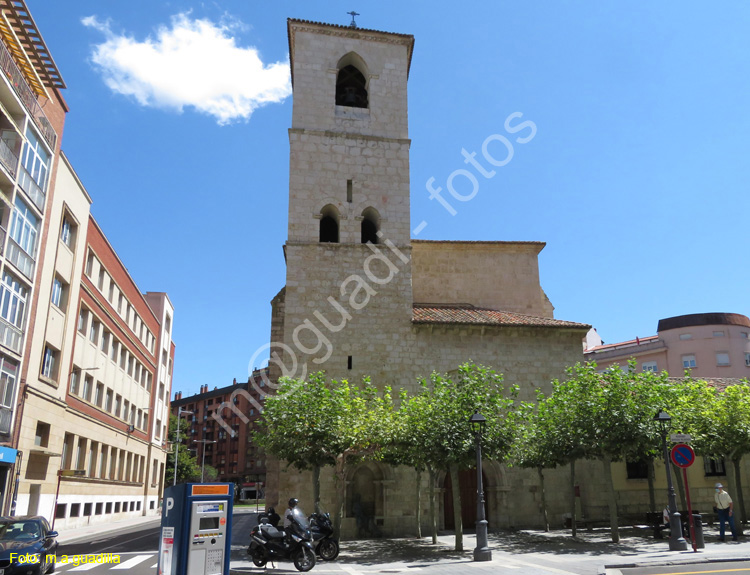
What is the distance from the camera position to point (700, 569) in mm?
12500

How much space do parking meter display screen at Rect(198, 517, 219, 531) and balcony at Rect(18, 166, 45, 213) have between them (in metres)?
19.0

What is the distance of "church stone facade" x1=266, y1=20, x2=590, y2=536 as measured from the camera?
79.7ft

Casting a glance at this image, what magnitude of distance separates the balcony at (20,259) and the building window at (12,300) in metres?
0.50

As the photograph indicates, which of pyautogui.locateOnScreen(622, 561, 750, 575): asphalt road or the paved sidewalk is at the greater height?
pyautogui.locateOnScreen(622, 561, 750, 575): asphalt road

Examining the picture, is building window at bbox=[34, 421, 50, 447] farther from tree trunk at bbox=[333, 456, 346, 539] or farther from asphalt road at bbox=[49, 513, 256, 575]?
tree trunk at bbox=[333, 456, 346, 539]

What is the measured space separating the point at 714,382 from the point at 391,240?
1741 cm

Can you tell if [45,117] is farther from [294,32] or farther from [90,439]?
[90,439]

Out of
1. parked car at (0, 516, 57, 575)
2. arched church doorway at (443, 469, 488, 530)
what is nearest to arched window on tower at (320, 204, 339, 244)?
arched church doorway at (443, 469, 488, 530)

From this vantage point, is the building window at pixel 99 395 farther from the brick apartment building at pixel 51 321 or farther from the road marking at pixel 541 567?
the road marking at pixel 541 567

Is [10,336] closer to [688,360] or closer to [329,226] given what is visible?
[329,226]

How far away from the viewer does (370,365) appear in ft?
81.3

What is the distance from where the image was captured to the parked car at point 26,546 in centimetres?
1142

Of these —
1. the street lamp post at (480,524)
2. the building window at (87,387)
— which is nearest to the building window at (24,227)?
the building window at (87,387)

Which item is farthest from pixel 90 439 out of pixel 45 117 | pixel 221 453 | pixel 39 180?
pixel 221 453
